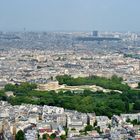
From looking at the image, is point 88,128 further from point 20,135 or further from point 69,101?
point 69,101

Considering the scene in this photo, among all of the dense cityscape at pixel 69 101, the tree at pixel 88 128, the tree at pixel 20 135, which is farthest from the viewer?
the tree at pixel 88 128

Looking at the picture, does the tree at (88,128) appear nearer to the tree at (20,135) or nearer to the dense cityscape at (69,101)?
the dense cityscape at (69,101)

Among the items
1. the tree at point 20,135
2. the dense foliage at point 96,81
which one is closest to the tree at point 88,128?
the tree at point 20,135

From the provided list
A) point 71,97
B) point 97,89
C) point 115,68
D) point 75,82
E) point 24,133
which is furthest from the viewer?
point 115,68

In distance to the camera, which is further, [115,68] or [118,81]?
[115,68]

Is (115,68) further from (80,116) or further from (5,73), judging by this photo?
(80,116)

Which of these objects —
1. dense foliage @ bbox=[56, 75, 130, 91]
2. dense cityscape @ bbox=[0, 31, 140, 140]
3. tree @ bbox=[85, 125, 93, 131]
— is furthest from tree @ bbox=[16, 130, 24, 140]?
dense foliage @ bbox=[56, 75, 130, 91]

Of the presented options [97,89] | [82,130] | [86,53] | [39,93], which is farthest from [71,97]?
[86,53]

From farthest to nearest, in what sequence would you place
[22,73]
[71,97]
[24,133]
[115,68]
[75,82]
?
[115,68], [22,73], [75,82], [71,97], [24,133]

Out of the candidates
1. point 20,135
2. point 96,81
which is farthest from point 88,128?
point 96,81
